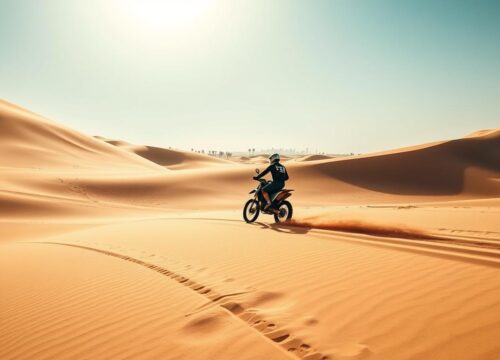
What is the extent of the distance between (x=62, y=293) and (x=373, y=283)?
4.24 meters

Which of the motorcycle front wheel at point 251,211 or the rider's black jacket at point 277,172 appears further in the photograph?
the motorcycle front wheel at point 251,211

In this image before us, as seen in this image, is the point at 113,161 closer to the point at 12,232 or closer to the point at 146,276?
the point at 12,232

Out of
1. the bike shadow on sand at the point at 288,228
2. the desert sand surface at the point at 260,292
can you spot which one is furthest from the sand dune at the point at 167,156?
the desert sand surface at the point at 260,292

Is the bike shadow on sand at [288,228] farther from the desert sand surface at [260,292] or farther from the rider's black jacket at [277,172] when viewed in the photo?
the rider's black jacket at [277,172]

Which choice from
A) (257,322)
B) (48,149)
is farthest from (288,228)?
(48,149)

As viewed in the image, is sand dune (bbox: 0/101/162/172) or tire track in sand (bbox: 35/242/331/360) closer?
tire track in sand (bbox: 35/242/331/360)

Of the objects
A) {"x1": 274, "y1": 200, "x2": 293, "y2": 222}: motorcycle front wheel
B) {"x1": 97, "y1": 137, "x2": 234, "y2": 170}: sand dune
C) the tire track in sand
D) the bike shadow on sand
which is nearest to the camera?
the tire track in sand

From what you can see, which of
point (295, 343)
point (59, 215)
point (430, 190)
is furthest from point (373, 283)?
point (430, 190)

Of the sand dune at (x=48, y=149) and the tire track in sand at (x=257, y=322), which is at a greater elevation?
the sand dune at (x=48, y=149)

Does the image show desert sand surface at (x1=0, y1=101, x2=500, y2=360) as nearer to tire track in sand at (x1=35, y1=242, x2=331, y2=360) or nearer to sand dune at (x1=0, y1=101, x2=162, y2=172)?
tire track in sand at (x1=35, y1=242, x2=331, y2=360)

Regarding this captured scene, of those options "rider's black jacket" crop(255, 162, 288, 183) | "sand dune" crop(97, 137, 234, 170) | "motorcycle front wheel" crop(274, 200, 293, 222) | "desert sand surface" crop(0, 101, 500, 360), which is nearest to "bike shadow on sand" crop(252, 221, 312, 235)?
"desert sand surface" crop(0, 101, 500, 360)

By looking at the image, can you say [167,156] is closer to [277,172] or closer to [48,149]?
[48,149]

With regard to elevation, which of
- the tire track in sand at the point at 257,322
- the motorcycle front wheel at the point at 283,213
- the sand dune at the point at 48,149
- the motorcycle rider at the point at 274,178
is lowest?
the tire track in sand at the point at 257,322

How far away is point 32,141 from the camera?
44531 millimetres
